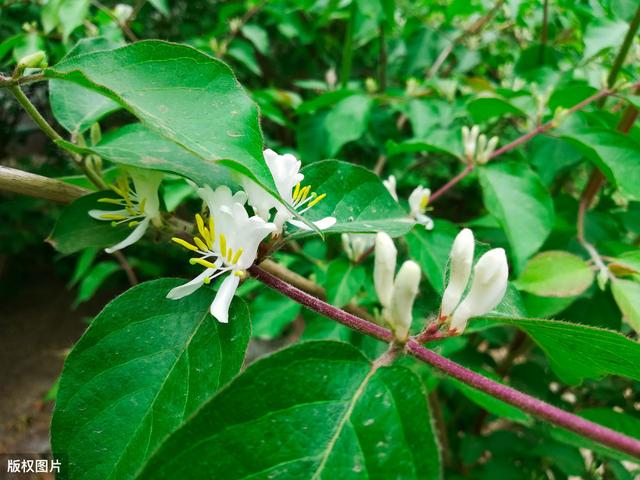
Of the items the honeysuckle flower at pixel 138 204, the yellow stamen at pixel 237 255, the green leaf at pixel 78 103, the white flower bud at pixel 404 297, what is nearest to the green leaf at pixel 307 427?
the white flower bud at pixel 404 297

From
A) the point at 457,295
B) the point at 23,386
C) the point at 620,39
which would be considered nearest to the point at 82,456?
the point at 457,295

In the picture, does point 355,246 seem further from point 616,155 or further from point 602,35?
point 602,35

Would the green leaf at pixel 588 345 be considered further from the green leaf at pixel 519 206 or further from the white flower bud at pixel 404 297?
the green leaf at pixel 519 206

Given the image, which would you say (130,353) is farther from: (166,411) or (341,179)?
(341,179)

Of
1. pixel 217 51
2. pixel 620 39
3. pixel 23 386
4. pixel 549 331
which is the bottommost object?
pixel 23 386

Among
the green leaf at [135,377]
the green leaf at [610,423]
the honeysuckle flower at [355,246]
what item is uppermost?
the green leaf at [135,377]

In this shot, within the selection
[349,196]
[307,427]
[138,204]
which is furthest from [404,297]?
[138,204]

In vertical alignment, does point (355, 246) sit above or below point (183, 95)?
below
